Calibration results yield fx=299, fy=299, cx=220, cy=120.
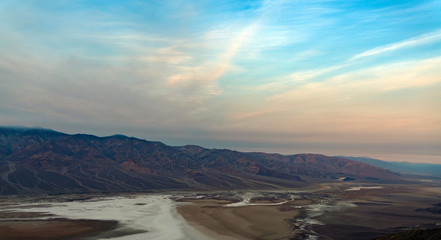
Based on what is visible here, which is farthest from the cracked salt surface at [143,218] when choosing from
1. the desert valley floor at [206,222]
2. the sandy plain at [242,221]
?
A: the sandy plain at [242,221]

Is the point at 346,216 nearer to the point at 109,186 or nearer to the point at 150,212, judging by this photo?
the point at 150,212

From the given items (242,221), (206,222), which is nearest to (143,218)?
(206,222)

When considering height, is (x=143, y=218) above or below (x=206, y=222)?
below

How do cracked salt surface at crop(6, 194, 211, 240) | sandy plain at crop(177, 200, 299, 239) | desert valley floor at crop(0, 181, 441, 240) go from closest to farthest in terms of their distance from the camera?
cracked salt surface at crop(6, 194, 211, 240) < desert valley floor at crop(0, 181, 441, 240) < sandy plain at crop(177, 200, 299, 239)

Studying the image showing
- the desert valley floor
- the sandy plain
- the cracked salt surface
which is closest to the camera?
the cracked salt surface

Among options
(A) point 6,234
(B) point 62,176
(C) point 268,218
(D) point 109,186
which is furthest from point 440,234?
(B) point 62,176

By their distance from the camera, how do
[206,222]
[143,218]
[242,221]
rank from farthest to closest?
[143,218] → [242,221] → [206,222]

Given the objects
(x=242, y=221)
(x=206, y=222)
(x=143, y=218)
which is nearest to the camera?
(x=206, y=222)

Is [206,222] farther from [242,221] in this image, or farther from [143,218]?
[143,218]

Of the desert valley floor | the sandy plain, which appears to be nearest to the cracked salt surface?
the desert valley floor

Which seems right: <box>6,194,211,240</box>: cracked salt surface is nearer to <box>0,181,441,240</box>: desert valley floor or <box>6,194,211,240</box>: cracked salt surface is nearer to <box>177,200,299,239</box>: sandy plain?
<box>0,181,441,240</box>: desert valley floor

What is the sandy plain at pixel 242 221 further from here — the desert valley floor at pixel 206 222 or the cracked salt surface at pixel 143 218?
the cracked salt surface at pixel 143 218
